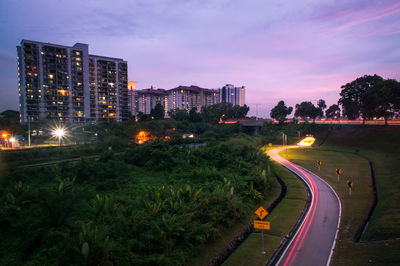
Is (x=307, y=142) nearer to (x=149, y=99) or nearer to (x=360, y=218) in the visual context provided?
(x=360, y=218)

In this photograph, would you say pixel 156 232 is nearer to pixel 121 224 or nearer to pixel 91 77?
pixel 121 224

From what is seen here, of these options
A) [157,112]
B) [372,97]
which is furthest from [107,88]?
[372,97]

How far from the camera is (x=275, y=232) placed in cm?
1552

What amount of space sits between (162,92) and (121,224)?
183 m

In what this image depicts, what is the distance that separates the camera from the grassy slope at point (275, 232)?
12555 millimetres

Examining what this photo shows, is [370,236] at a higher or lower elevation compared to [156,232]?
lower

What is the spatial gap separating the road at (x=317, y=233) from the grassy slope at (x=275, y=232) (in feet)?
2.37

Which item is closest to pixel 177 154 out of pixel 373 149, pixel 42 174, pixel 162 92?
pixel 42 174

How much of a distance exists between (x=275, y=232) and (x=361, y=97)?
62080 millimetres

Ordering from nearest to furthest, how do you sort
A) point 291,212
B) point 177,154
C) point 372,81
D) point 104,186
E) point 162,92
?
point 291,212, point 104,186, point 177,154, point 372,81, point 162,92

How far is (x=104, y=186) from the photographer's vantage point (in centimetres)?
2616

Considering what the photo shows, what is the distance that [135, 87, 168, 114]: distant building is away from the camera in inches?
7116

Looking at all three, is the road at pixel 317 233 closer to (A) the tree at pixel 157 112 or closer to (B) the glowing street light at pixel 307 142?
(B) the glowing street light at pixel 307 142

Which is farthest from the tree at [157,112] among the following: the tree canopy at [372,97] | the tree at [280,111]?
the tree canopy at [372,97]
